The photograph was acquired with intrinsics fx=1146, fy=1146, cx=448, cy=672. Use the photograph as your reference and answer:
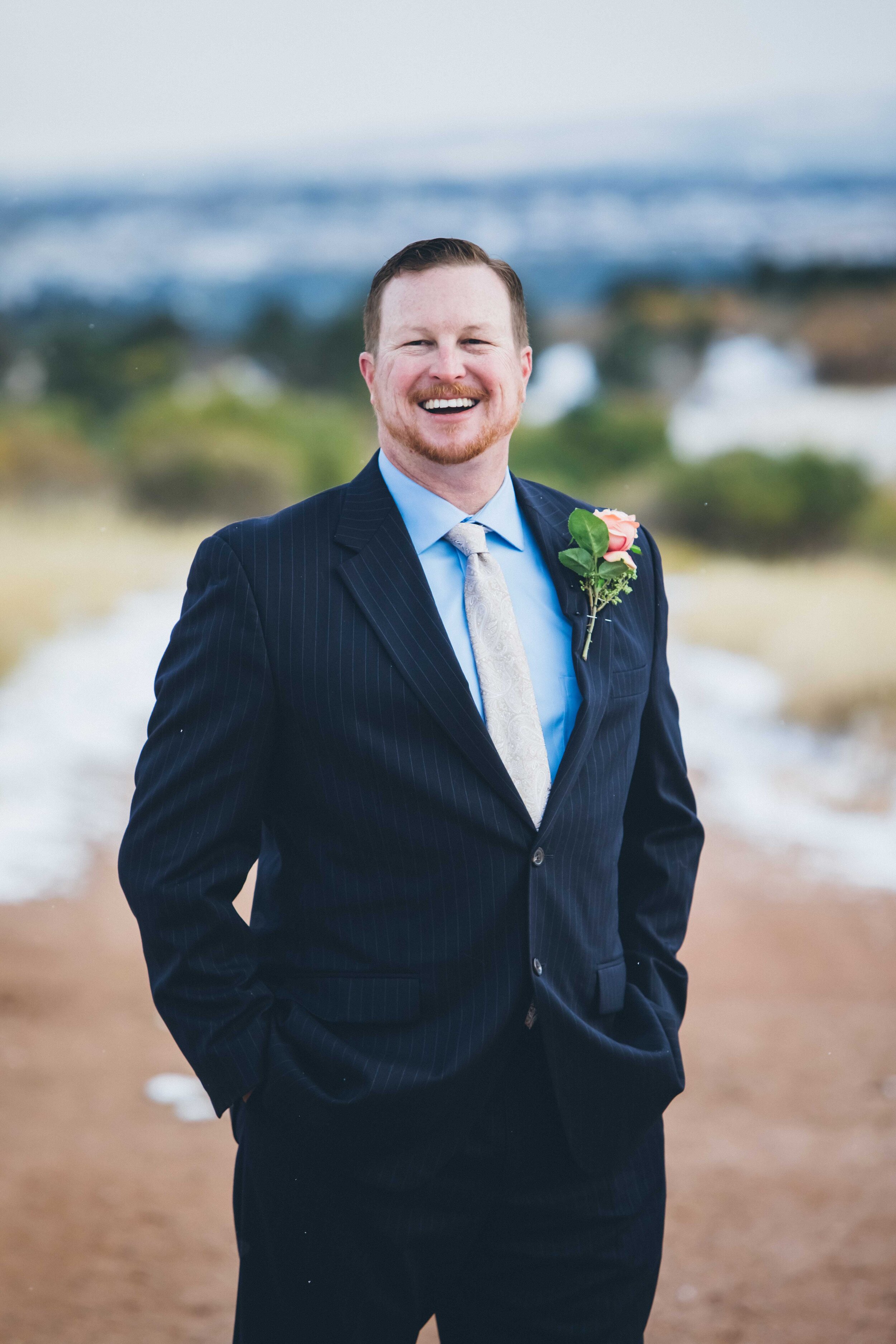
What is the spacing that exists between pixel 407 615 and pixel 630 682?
12.6 inches

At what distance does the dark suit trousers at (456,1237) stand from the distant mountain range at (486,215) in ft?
18.0

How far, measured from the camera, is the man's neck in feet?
4.64

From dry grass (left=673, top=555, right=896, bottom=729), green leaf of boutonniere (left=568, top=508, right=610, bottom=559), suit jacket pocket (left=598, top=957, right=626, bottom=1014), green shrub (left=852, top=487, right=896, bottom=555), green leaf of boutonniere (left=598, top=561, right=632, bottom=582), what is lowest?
suit jacket pocket (left=598, top=957, right=626, bottom=1014)

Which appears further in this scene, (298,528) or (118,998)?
(118,998)

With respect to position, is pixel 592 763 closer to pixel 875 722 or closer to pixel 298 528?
pixel 298 528

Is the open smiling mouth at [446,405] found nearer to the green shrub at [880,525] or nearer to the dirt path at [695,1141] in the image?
the dirt path at [695,1141]

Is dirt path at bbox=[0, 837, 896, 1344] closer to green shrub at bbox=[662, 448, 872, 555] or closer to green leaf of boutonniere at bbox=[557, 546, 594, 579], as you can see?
green shrub at bbox=[662, 448, 872, 555]

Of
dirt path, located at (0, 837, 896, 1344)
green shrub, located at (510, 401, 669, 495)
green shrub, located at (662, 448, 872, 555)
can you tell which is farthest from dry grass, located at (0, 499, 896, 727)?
dirt path, located at (0, 837, 896, 1344)

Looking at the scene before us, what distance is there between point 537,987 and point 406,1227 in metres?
0.33

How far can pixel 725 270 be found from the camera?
617cm

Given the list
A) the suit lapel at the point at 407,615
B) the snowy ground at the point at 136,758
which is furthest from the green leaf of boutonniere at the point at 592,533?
the snowy ground at the point at 136,758

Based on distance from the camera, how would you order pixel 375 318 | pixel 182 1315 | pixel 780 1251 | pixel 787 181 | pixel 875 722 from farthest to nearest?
pixel 787 181
pixel 875 722
pixel 780 1251
pixel 182 1315
pixel 375 318

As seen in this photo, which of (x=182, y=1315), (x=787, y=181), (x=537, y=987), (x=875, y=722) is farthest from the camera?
(x=787, y=181)

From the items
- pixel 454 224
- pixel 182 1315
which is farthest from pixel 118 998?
pixel 454 224
